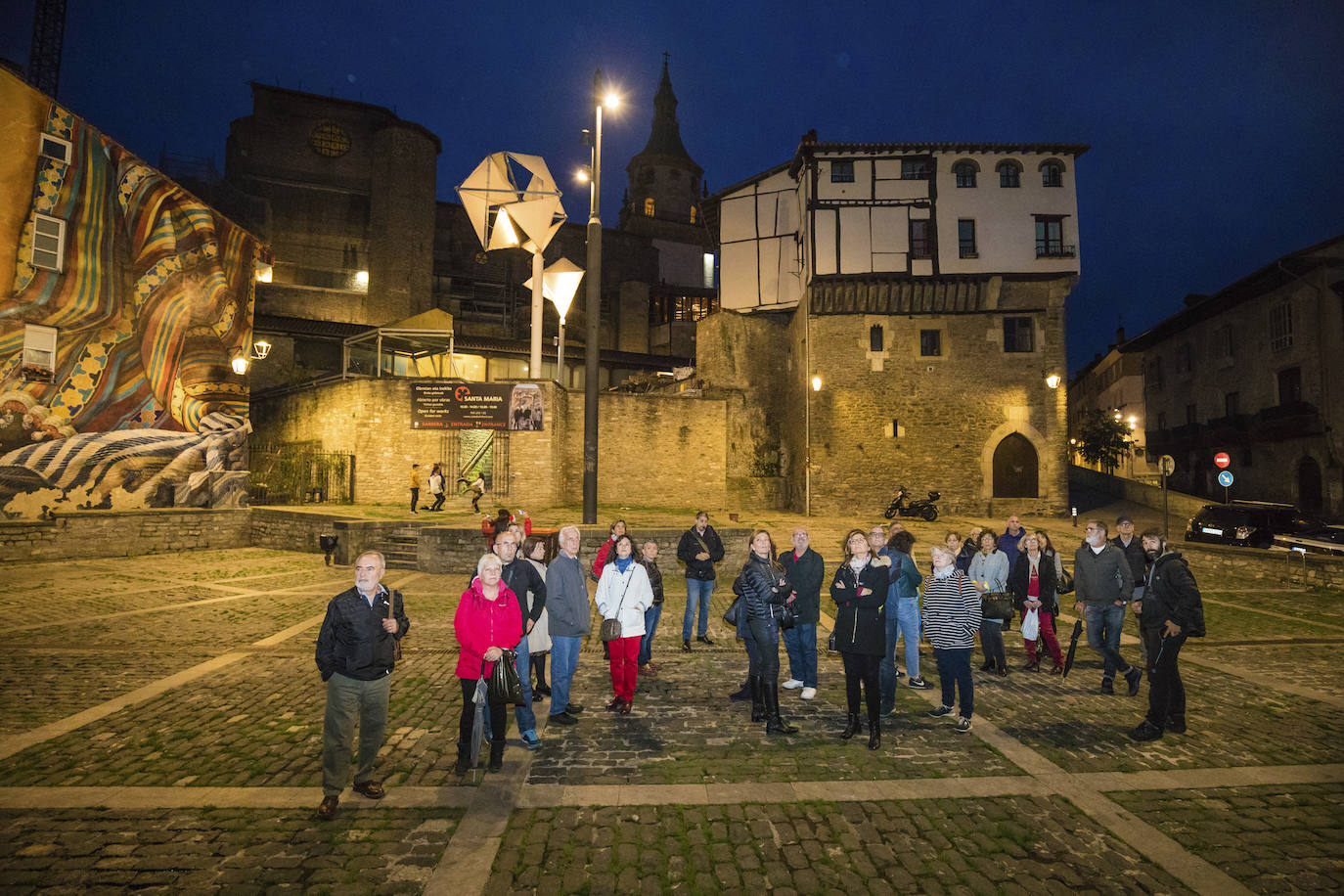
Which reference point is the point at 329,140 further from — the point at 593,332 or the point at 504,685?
the point at 504,685

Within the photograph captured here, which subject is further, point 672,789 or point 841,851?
point 672,789

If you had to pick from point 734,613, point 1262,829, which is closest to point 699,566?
point 734,613

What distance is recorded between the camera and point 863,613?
5.00 metres

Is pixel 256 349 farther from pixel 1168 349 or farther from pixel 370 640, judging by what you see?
pixel 1168 349

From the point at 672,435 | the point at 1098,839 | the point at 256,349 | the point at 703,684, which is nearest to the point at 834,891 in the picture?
the point at 1098,839

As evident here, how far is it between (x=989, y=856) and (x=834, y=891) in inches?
40.3

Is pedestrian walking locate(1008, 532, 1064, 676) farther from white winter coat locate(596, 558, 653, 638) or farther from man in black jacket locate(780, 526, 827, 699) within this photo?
white winter coat locate(596, 558, 653, 638)

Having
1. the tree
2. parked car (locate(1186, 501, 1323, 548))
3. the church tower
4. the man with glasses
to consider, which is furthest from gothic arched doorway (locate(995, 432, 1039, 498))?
the church tower

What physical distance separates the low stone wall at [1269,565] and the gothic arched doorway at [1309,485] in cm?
1408

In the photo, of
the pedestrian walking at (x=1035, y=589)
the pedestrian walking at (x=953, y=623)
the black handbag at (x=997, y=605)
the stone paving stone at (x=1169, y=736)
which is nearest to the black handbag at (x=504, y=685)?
the pedestrian walking at (x=953, y=623)

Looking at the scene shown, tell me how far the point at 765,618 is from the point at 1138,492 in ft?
94.2

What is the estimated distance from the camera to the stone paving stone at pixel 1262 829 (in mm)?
3484

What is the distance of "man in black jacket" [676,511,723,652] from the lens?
26.3 feet

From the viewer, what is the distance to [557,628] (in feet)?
18.1
